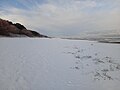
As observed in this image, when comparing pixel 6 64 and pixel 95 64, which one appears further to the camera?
pixel 95 64

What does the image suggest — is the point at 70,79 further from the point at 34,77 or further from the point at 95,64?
the point at 95,64

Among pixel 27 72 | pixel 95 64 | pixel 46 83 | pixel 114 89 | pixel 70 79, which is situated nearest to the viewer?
pixel 114 89

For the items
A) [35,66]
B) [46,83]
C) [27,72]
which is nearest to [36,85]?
[46,83]

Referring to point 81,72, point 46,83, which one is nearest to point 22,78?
point 46,83

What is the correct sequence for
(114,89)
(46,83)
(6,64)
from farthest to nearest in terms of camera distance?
(6,64)
(46,83)
(114,89)

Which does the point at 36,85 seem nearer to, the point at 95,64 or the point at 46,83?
the point at 46,83

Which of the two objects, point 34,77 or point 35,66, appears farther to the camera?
point 35,66

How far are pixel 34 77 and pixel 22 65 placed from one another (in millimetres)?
1449

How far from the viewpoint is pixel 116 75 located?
18.9ft

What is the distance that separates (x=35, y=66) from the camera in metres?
6.54

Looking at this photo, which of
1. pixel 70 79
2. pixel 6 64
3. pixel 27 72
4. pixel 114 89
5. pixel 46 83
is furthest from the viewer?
pixel 6 64

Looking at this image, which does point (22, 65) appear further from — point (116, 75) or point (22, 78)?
point (116, 75)

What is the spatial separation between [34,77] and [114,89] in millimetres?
2898

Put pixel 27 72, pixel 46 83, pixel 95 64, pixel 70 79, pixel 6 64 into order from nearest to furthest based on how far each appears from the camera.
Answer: pixel 46 83 → pixel 70 79 → pixel 27 72 → pixel 6 64 → pixel 95 64
